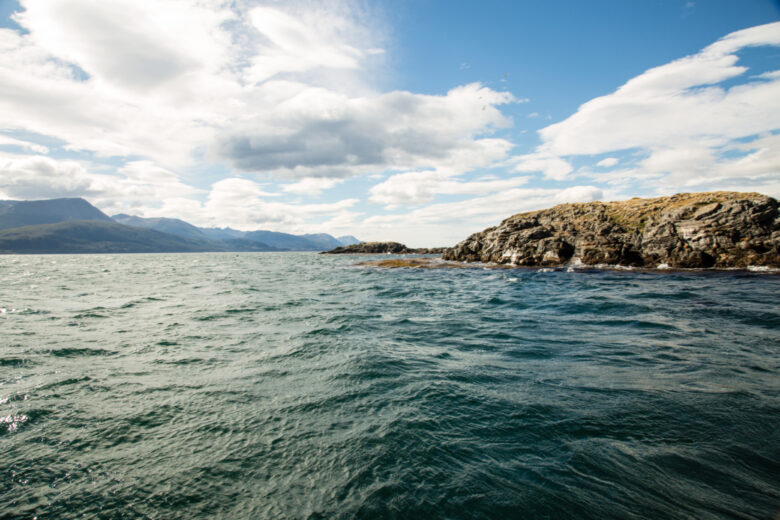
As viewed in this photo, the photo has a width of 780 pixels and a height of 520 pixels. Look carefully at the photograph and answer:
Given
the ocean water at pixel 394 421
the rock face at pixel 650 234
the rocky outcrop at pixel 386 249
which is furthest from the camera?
the rocky outcrop at pixel 386 249

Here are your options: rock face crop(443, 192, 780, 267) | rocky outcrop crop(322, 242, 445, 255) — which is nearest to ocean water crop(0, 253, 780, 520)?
rock face crop(443, 192, 780, 267)

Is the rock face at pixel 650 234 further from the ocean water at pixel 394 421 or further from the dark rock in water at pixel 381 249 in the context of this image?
the dark rock in water at pixel 381 249

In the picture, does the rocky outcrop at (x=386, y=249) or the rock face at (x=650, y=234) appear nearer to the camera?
the rock face at (x=650, y=234)

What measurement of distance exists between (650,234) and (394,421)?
50268 mm

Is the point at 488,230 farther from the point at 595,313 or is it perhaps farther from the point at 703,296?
the point at 595,313

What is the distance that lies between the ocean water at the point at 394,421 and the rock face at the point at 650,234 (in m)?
29.1

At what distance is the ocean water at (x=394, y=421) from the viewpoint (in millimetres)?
4578

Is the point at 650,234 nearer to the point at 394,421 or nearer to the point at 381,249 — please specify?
the point at 394,421

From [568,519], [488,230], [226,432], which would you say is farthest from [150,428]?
[488,230]

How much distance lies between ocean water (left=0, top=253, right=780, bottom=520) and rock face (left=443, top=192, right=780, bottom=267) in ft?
95.6

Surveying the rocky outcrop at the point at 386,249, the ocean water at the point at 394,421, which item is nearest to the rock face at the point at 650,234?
the ocean water at the point at 394,421

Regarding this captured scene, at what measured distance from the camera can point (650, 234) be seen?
42.8 meters

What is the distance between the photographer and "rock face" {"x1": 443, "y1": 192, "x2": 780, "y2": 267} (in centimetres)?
3484

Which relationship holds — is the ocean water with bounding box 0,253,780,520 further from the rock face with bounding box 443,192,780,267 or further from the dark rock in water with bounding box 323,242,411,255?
the dark rock in water with bounding box 323,242,411,255
